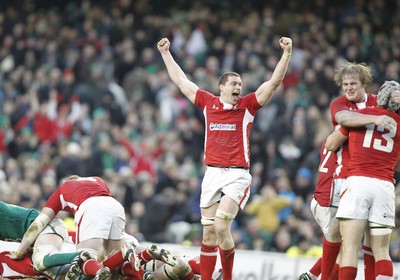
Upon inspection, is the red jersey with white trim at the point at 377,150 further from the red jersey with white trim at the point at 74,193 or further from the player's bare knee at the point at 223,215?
the red jersey with white trim at the point at 74,193

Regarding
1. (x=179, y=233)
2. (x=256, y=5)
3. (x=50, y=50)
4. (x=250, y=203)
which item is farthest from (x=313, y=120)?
(x=50, y=50)

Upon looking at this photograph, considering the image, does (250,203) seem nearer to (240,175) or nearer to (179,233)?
(179,233)

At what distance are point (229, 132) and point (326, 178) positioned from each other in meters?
1.19

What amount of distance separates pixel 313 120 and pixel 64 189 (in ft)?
26.3

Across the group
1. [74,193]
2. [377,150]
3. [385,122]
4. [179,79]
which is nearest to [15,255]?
[74,193]

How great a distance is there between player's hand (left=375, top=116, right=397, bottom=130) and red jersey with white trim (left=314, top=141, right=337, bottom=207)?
3.32ft

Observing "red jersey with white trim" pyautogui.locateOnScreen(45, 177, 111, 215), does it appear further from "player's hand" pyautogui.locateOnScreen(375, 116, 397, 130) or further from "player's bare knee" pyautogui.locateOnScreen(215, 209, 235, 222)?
"player's hand" pyautogui.locateOnScreen(375, 116, 397, 130)

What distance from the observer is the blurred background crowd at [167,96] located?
1833 cm

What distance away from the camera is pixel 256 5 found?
23.4 m

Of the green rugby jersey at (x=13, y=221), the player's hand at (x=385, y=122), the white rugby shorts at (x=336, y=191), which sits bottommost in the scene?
the green rugby jersey at (x=13, y=221)

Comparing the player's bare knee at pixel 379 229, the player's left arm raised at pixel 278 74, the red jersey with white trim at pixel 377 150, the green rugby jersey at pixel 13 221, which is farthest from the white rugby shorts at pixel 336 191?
the green rugby jersey at pixel 13 221

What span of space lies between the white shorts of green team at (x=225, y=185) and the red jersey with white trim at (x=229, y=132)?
90mm

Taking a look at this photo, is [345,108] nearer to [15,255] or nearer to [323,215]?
[323,215]

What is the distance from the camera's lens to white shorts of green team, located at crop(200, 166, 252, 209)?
11648 millimetres
